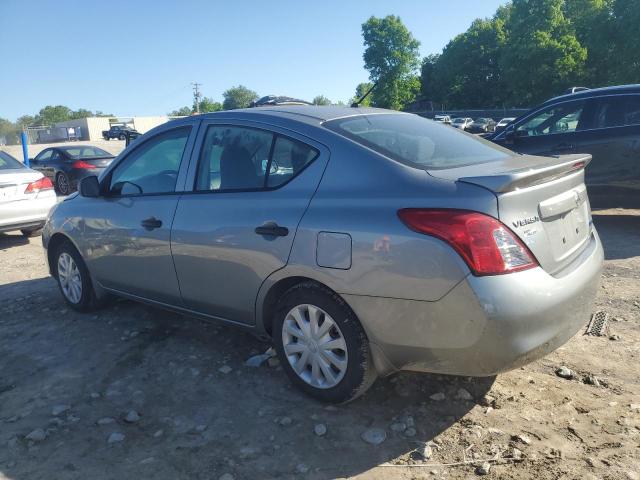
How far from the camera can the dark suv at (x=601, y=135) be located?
22.4 ft

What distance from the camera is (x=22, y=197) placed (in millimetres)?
7984

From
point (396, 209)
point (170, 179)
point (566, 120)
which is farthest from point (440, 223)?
point (566, 120)

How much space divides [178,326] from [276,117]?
2022mm

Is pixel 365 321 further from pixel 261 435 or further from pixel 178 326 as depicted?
pixel 178 326

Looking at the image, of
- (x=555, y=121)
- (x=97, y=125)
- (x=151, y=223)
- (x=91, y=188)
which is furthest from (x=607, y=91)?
(x=97, y=125)

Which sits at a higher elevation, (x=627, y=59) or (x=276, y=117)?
(x=627, y=59)

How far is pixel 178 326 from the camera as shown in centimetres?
450

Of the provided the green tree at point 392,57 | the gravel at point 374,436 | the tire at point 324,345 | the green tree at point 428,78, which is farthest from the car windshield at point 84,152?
the green tree at point 428,78

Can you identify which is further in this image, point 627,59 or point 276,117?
point 627,59

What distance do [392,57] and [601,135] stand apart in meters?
77.1

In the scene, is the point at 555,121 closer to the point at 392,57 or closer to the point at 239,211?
the point at 239,211

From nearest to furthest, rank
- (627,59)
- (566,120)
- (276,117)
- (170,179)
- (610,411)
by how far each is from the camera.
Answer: (610,411) < (276,117) < (170,179) < (566,120) < (627,59)

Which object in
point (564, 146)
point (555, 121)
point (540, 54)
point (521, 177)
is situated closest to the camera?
point (521, 177)

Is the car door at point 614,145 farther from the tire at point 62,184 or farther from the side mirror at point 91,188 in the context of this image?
the tire at point 62,184
